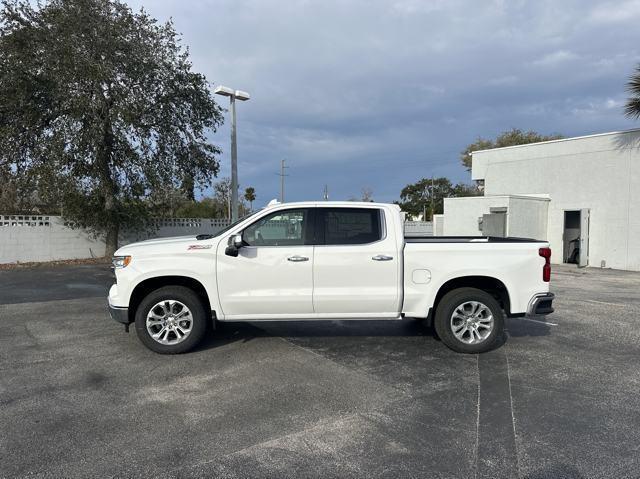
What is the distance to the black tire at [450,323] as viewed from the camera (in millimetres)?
5793

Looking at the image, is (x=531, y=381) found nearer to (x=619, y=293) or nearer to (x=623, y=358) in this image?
(x=623, y=358)

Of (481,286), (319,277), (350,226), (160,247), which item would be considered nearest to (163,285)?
(160,247)

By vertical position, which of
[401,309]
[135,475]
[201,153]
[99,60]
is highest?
[99,60]

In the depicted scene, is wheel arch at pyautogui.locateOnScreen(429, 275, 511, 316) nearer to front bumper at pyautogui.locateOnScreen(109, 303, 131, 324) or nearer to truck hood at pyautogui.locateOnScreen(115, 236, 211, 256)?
truck hood at pyautogui.locateOnScreen(115, 236, 211, 256)

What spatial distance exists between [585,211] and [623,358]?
1361 cm

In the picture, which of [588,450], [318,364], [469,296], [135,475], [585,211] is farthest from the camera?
[585,211]

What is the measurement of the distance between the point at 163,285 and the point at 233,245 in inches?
43.8

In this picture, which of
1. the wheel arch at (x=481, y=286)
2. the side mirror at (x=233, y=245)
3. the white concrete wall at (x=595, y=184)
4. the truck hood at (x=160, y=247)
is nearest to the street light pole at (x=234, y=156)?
the truck hood at (x=160, y=247)

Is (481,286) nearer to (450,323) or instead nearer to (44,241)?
(450,323)

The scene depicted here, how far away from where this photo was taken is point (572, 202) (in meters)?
18.2

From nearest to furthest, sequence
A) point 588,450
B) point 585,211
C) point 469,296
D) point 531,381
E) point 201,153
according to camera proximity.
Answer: point 588,450
point 531,381
point 469,296
point 585,211
point 201,153

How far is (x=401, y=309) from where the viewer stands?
19.1 ft

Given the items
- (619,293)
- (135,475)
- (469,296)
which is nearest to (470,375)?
(469,296)

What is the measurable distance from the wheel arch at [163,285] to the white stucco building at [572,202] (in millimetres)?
14626
